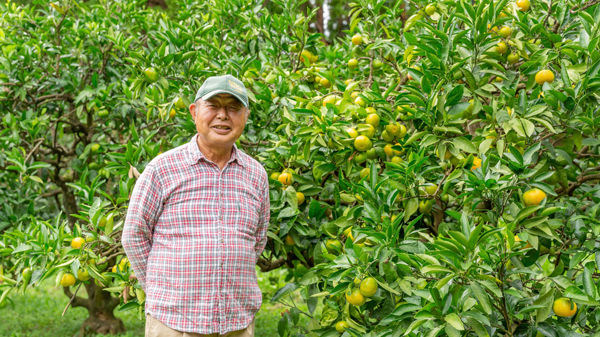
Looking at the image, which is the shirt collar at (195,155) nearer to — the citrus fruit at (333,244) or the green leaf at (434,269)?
the citrus fruit at (333,244)

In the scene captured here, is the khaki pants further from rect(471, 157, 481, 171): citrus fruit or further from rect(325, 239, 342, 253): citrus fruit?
rect(471, 157, 481, 171): citrus fruit

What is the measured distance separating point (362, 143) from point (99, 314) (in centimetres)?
351

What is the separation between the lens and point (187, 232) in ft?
6.24

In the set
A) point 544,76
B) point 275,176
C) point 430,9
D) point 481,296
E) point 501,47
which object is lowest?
point 481,296

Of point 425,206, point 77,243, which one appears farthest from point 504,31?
point 77,243

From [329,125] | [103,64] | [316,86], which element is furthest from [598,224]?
[103,64]

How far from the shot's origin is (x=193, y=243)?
1888mm

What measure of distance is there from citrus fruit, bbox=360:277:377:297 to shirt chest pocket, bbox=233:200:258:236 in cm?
50

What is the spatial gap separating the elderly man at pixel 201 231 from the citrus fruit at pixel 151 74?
503mm

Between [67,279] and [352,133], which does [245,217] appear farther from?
[67,279]

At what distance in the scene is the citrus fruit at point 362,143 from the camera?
2.18 meters

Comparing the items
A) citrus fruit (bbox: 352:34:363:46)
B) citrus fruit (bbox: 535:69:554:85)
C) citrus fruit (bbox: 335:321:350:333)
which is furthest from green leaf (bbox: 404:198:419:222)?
citrus fruit (bbox: 352:34:363:46)

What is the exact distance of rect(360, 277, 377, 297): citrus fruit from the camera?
1.82 metres

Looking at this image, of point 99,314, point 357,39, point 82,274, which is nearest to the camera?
point 82,274
